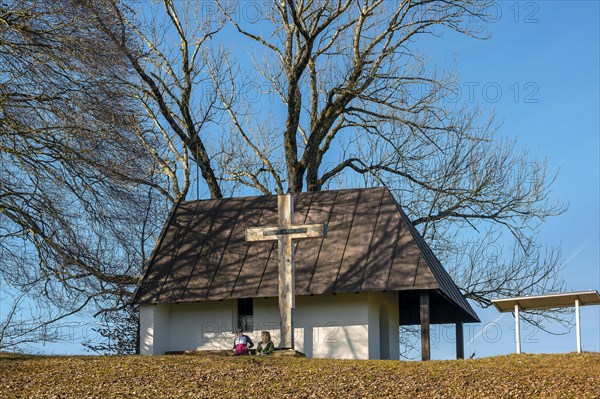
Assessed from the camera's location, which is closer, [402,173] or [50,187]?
[50,187]

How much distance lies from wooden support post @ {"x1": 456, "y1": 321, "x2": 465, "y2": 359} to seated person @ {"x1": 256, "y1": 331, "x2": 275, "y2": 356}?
5630 millimetres

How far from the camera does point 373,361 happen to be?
22266mm

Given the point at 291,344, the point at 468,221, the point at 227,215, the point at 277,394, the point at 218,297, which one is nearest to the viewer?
the point at 277,394

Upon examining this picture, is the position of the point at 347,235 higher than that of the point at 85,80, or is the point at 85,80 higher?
the point at 85,80

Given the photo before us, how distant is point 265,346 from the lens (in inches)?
962

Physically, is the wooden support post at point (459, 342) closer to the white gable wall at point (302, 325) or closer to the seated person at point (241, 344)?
the white gable wall at point (302, 325)

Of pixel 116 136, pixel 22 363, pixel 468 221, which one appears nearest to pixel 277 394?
pixel 22 363

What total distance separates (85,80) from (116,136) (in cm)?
147

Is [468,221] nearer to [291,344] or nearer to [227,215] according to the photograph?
[227,215]

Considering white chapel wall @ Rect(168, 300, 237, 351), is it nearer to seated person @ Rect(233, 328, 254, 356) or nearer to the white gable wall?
the white gable wall

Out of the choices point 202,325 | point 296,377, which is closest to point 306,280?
point 202,325

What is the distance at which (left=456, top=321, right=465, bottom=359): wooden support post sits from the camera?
27500mm

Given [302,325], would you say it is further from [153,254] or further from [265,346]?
[153,254]

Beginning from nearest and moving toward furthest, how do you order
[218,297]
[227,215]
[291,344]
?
[291,344]
[218,297]
[227,215]
